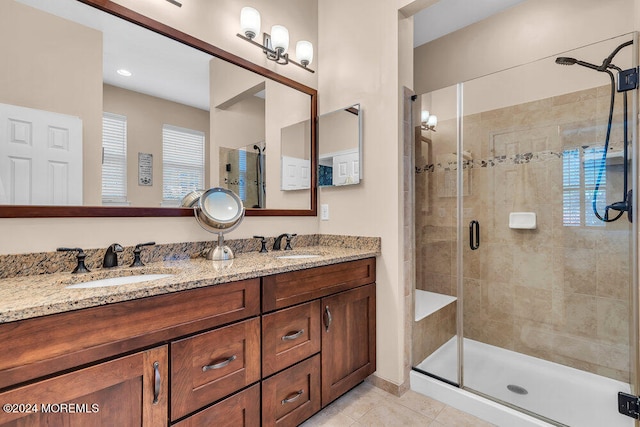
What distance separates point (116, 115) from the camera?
1405 millimetres

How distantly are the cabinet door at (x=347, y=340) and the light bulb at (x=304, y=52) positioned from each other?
1617 mm

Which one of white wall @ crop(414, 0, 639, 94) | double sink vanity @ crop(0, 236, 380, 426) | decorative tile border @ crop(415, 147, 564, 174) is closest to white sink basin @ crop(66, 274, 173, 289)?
double sink vanity @ crop(0, 236, 380, 426)

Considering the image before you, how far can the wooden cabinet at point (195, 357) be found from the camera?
0.79 metres

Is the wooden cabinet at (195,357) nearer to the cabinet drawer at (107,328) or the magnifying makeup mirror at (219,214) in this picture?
the cabinet drawer at (107,328)

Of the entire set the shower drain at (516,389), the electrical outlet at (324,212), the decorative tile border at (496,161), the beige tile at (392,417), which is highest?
the decorative tile border at (496,161)

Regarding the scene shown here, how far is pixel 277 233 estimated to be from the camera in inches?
82.2

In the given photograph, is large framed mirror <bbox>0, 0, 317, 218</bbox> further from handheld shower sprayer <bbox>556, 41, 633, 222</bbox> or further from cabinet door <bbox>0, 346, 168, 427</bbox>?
handheld shower sprayer <bbox>556, 41, 633, 222</bbox>

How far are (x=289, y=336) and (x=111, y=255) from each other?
2.90 ft

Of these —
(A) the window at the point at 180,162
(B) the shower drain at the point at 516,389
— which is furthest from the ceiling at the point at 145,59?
(B) the shower drain at the point at 516,389

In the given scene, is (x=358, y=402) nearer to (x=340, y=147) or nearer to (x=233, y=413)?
(x=233, y=413)

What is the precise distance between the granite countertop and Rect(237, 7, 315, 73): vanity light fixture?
139 centimetres

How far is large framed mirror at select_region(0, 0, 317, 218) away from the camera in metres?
1.18

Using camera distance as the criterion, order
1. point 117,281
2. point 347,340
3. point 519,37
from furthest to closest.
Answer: point 519,37
point 347,340
point 117,281

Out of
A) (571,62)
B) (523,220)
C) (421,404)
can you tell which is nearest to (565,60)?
(571,62)
